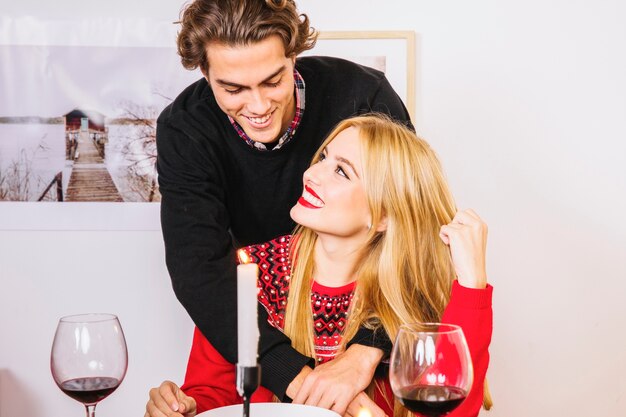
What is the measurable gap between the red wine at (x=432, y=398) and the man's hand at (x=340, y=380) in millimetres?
574

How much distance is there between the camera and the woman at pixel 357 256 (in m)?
1.94

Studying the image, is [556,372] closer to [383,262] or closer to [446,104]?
[446,104]

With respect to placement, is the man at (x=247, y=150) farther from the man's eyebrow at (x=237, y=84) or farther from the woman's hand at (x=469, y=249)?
the woman's hand at (x=469, y=249)

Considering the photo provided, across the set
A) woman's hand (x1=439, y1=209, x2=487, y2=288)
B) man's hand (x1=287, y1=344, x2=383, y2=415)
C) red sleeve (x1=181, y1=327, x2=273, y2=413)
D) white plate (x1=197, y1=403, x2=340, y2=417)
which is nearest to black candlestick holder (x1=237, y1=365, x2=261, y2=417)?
white plate (x1=197, y1=403, x2=340, y2=417)

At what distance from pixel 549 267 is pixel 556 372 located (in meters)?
0.37

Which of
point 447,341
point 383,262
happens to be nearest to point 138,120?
point 383,262

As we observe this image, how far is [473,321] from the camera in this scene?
5.58 ft

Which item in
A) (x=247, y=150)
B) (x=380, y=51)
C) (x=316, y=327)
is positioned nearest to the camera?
(x=316, y=327)

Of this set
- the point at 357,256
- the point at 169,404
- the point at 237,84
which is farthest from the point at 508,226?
the point at 169,404

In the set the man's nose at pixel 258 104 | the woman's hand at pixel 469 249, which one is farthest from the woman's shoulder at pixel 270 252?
the woman's hand at pixel 469 249

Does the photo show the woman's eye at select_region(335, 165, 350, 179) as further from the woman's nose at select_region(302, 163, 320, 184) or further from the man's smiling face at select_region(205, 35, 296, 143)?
the man's smiling face at select_region(205, 35, 296, 143)

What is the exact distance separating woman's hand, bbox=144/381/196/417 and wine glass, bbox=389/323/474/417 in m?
0.55

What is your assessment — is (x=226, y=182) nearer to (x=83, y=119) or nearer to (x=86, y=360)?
(x=83, y=119)

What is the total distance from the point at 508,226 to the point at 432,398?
74.8 inches
